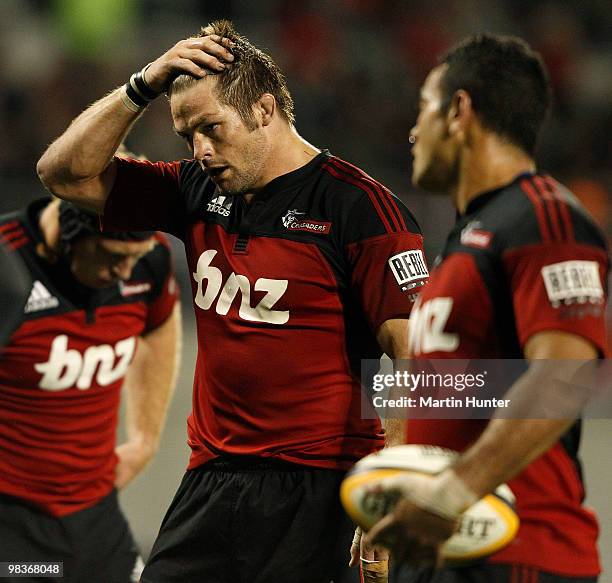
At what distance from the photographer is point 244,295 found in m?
3.34

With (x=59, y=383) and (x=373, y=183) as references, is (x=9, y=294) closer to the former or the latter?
(x=373, y=183)

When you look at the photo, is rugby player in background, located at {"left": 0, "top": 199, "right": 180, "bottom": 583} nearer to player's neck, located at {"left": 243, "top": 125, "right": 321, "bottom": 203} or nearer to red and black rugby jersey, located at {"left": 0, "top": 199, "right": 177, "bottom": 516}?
red and black rugby jersey, located at {"left": 0, "top": 199, "right": 177, "bottom": 516}

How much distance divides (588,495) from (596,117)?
5.36 meters

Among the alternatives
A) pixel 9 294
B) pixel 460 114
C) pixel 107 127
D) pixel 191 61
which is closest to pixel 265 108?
pixel 191 61

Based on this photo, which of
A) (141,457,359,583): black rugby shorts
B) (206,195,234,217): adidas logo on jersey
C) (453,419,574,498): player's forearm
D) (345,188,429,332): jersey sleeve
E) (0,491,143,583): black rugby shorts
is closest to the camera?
(453,419,574,498): player's forearm

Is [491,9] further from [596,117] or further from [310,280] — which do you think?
[310,280]

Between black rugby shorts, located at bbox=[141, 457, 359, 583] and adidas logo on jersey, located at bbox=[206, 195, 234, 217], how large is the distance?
2.53 ft

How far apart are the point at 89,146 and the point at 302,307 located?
2.75ft

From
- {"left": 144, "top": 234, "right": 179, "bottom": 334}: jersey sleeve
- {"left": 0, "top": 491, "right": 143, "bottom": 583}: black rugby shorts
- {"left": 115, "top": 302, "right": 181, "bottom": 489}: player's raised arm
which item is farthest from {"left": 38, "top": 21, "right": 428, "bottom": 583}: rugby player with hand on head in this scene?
{"left": 115, "top": 302, "right": 181, "bottom": 489}: player's raised arm

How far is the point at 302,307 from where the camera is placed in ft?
10.8

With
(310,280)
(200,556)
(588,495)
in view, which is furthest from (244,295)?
(588,495)

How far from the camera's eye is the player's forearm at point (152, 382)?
4691 mm

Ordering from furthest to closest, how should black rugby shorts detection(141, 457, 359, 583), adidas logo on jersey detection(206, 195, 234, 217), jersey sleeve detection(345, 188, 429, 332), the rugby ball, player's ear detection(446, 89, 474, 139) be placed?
adidas logo on jersey detection(206, 195, 234, 217), black rugby shorts detection(141, 457, 359, 583), jersey sleeve detection(345, 188, 429, 332), player's ear detection(446, 89, 474, 139), the rugby ball

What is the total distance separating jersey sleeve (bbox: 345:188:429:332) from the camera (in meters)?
3.23
